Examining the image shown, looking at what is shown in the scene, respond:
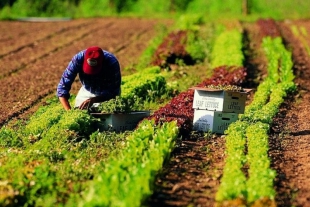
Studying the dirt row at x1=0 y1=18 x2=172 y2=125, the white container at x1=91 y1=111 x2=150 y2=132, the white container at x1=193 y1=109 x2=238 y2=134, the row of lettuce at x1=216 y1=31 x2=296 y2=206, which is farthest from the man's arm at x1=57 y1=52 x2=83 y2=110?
the row of lettuce at x1=216 y1=31 x2=296 y2=206

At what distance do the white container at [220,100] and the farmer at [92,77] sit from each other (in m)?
1.19

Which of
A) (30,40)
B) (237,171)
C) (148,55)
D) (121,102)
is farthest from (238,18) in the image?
(237,171)

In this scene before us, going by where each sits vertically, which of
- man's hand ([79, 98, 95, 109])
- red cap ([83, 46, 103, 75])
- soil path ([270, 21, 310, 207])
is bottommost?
soil path ([270, 21, 310, 207])

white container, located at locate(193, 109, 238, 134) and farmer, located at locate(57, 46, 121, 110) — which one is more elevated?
farmer, located at locate(57, 46, 121, 110)

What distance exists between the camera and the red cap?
9234 mm

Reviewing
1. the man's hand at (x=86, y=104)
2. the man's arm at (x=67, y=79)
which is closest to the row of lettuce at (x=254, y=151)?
the man's hand at (x=86, y=104)

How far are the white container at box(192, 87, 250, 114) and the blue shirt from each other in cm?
118

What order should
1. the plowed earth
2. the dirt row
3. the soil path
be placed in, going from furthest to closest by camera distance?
the dirt row, the plowed earth, the soil path

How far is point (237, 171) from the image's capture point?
23.4 feet

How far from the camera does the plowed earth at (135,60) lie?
23.8 feet

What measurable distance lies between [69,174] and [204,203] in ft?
4.80

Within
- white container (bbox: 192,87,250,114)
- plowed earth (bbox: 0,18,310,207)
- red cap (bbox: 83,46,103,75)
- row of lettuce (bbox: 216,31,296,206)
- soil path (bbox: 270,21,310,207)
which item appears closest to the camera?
row of lettuce (bbox: 216,31,296,206)

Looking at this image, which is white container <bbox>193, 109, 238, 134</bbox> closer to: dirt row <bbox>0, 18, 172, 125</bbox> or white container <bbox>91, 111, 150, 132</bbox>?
white container <bbox>91, 111, 150, 132</bbox>

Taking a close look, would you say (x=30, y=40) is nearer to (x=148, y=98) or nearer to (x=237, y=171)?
(x=148, y=98)
